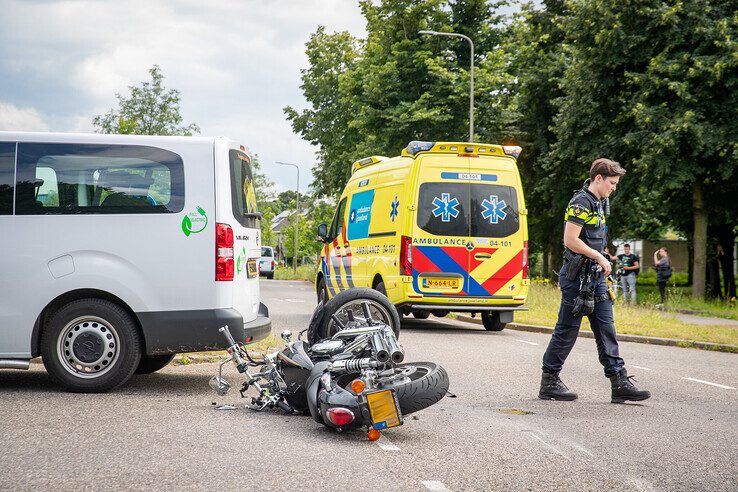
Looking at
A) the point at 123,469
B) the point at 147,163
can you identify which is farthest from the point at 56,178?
the point at 123,469

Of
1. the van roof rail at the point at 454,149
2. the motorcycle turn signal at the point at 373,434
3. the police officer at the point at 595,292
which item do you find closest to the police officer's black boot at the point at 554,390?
the police officer at the point at 595,292

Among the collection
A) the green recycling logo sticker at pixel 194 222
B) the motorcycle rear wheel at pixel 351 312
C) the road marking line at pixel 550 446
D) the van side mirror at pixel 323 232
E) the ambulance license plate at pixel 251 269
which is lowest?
the road marking line at pixel 550 446

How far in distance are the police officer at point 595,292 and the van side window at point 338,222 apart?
9398 millimetres

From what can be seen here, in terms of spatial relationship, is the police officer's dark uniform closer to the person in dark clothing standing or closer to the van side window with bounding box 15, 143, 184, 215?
the van side window with bounding box 15, 143, 184, 215

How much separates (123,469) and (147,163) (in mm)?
3297

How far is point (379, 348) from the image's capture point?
20.4 feet

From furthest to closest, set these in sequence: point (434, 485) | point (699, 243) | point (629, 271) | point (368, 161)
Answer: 1. point (629, 271)
2. point (699, 243)
3. point (368, 161)
4. point (434, 485)

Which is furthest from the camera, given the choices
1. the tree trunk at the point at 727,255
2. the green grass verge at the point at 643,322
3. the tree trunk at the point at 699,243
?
the tree trunk at the point at 727,255

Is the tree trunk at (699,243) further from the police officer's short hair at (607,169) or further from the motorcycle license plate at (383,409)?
the motorcycle license plate at (383,409)

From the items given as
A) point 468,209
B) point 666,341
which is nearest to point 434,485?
point 468,209

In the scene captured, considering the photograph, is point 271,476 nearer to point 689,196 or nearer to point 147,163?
point 147,163

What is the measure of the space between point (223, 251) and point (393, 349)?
2190 mm

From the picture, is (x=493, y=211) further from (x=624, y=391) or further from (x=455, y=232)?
(x=624, y=391)

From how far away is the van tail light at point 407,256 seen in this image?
47.0 ft
